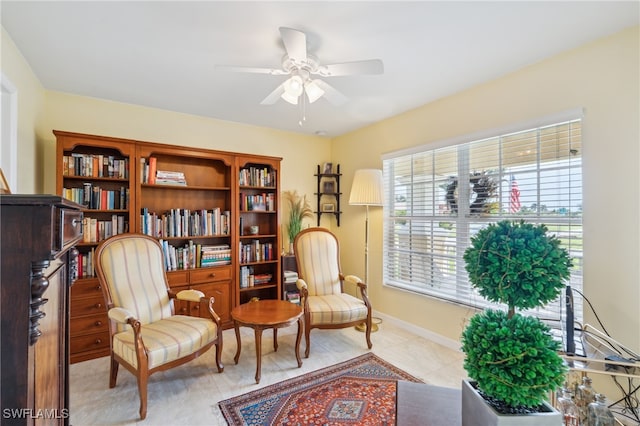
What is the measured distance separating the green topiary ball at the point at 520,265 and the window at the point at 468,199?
3.56ft

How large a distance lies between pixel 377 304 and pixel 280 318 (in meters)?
1.79

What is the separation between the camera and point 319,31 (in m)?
1.91

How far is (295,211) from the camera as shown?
13.5ft

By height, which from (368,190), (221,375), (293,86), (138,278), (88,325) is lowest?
(221,375)

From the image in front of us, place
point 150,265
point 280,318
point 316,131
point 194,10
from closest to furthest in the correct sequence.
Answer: point 194,10
point 280,318
point 150,265
point 316,131

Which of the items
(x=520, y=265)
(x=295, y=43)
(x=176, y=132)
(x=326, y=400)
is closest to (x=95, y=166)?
(x=176, y=132)

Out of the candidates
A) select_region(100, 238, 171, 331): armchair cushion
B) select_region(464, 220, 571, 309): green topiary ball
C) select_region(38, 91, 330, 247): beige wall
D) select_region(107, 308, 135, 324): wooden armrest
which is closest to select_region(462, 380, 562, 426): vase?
select_region(464, 220, 571, 309): green topiary ball

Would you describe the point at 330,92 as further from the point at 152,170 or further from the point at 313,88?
the point at 152,170

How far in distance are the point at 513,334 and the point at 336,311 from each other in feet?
6.68

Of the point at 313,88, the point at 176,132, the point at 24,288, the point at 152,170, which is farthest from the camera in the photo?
the point at 176,132

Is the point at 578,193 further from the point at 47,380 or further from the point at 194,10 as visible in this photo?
the point at 47,380

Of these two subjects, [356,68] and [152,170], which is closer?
[356,68]

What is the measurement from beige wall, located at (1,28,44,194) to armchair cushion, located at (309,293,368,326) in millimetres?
2548

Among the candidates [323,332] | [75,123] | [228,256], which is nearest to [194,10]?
[75,123]
